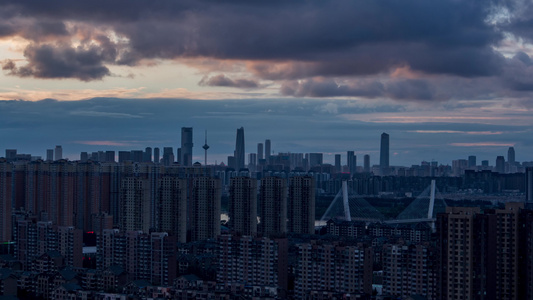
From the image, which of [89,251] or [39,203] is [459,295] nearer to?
[89,251]

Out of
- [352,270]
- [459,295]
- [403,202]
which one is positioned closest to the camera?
[459,295]

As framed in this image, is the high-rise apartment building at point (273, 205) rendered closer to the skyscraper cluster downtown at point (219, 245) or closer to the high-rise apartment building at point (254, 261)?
the skyscraper cluster downtown at point (219, 245)

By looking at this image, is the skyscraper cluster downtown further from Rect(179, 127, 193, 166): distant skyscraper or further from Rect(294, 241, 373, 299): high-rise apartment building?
Rect(179, 127, 193, 166): distant skyscraper

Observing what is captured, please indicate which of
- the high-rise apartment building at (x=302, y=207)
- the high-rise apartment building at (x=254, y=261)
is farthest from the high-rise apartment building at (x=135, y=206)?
the high-rise apartment building at (x=254, y=261)

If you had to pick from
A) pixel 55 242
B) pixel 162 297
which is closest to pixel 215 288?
pixel 162 297

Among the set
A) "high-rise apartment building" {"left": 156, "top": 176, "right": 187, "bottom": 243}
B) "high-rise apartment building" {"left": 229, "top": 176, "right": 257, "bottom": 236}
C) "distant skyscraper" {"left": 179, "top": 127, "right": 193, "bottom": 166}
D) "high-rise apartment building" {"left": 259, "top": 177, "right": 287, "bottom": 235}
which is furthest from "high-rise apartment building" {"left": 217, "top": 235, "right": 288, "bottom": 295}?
"distant skyscraper" {"left": 179, "top": 127, "right": 193, "bottom": 166}

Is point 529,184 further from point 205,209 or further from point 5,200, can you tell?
point 5,200
